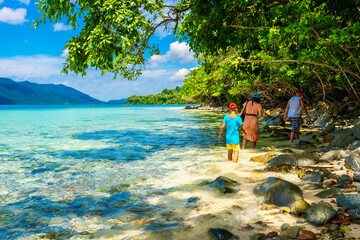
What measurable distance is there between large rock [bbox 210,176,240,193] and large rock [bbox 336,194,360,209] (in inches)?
79.1

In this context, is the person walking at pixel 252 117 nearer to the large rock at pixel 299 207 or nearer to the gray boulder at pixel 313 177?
the gray boulder at pixel 313 177

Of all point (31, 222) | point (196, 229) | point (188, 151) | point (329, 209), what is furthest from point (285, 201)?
point (188, 151)

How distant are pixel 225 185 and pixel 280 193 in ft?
4.36

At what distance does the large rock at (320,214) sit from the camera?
3703 millimetres

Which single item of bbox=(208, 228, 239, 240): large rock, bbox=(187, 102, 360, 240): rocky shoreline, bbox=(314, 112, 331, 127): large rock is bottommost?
bbox=(208, 228, 239, 240): large rock

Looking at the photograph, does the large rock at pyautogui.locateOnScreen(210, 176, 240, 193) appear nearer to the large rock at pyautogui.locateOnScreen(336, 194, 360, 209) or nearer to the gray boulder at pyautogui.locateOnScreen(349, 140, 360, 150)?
the large rock at pyautogui.locateOnScreen(336, 194, 360, 209)

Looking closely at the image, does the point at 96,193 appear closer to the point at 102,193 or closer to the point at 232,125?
the point at 102,193

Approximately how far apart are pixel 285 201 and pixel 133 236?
266 cm

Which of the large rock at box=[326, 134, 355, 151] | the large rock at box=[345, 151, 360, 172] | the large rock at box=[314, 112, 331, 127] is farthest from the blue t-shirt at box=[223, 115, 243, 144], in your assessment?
the large rock at box=[314, 112, 331, 127]

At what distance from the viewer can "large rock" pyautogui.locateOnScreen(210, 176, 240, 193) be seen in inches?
224

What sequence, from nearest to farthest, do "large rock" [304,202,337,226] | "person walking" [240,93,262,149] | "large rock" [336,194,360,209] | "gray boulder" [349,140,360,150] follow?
"large rock" [304,202,337,226] < "large rock" [336,194,360,209] < "gray boulder" [349,140,360,150] < "person walking" [240,93,262,149]

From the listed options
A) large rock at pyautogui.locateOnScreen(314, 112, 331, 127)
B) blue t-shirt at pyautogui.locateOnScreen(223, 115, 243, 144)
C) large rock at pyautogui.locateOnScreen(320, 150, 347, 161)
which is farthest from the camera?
large rock at pyautogui.locateOnScreen(314, 112, 331, 127)

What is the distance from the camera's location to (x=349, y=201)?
410 centimetres

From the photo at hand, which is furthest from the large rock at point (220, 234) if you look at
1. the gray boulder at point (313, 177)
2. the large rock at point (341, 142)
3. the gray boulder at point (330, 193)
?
the large rock at point (341, 142)
